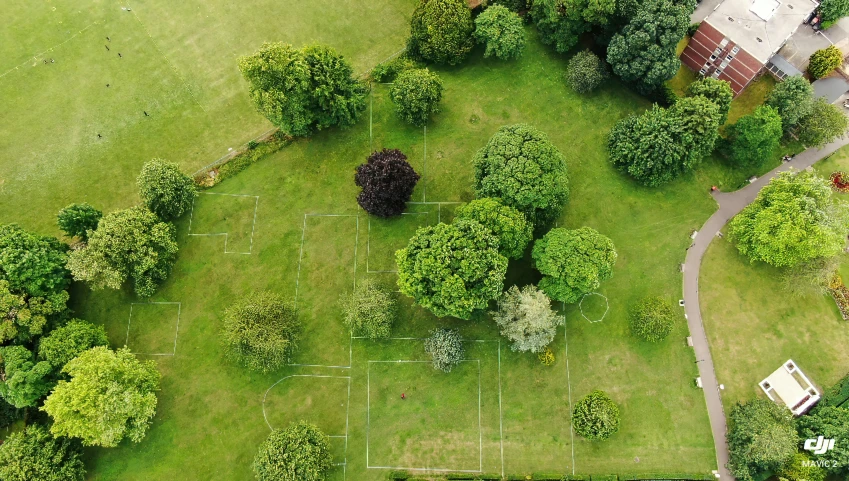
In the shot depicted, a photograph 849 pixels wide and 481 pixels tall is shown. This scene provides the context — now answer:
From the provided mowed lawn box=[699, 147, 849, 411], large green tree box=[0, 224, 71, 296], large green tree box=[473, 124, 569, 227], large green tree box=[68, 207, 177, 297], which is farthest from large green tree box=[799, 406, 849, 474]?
large green tree box=[0, 224, 71, 296]

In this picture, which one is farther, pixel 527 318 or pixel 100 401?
pixel 527 318

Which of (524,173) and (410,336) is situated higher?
(524,173)

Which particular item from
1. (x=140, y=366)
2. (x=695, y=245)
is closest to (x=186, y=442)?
(x=140, y=366)

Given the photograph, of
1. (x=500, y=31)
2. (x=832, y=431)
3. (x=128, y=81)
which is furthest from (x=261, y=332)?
(x=832, y=431)

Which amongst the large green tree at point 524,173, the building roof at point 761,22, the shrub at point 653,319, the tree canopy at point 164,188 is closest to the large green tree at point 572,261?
the large green tree at point 524,173

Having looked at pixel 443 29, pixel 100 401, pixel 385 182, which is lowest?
pixel 100 401

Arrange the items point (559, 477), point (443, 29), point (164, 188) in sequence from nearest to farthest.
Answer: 1. point (559, 477)
2. point (164, 188)
3. point (443, 29)

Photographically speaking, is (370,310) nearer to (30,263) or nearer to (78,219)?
(78,219)
